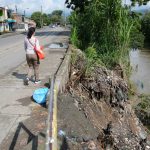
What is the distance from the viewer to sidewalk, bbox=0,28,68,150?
5.15m

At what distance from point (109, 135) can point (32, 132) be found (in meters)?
1.75

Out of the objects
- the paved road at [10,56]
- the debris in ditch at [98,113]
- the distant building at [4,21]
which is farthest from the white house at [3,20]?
the debris in ditch at [98,113]

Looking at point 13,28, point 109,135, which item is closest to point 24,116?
point 109,135

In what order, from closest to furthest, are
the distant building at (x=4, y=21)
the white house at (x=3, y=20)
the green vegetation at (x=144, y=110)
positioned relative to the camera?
the green vegetation at (x=144, y=110) → the white house at (x=3, y=20) → the distant building at (x=4, y=21)

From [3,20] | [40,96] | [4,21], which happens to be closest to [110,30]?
[40,96]

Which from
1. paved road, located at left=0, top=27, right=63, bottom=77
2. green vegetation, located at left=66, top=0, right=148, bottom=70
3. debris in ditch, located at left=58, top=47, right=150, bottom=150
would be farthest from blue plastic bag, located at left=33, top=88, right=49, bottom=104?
green vegetation, located at left=66, top=0, right=148, bottom=70

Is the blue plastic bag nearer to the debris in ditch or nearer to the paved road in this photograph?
the debris in ditch

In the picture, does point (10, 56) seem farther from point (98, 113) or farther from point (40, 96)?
point (40, 96)

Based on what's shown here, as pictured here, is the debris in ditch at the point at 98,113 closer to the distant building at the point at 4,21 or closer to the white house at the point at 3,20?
the white house at the point at 3,20

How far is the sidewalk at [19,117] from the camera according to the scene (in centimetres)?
515

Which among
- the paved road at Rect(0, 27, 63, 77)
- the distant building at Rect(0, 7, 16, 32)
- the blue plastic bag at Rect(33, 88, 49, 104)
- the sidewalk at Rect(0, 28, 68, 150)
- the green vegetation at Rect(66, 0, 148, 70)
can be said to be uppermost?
the green vegetation at Rect(66, 0, 148, 70)

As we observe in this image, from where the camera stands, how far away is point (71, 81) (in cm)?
975

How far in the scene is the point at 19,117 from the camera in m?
6.32

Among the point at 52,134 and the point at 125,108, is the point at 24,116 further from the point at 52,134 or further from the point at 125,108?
the point at 125,108
